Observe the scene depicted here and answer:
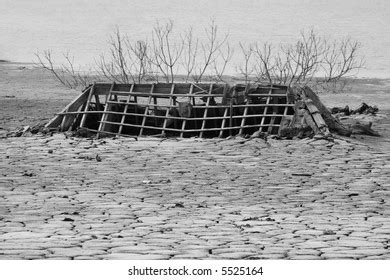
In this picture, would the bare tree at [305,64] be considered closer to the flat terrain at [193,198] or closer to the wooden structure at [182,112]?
the wooden structure at [182,112]

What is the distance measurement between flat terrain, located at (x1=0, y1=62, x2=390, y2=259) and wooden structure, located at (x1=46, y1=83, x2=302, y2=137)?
0.79 metres

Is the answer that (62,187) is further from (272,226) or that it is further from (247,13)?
(247,13)

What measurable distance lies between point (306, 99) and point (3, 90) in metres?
11.4

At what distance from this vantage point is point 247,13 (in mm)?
40375

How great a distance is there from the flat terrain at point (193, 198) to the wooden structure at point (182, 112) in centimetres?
79

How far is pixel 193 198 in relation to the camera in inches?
465

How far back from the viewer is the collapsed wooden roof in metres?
17.6

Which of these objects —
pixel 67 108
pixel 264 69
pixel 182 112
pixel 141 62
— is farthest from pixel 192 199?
pixel 264 69

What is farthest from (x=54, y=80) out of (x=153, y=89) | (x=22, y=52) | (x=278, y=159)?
(x=278, y=159)

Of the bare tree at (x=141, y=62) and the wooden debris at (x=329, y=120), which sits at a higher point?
the wooden debris at (x=329, y=120)

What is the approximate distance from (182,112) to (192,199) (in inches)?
240

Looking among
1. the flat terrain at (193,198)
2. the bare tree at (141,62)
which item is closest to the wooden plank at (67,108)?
the flat terrain at (193,198)

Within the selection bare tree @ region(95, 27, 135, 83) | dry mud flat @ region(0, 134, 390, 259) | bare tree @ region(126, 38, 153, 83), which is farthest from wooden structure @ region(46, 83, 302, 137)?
bare tree @ region(126, 38, 153, 83)

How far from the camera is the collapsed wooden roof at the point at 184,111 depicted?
17.6 meters
